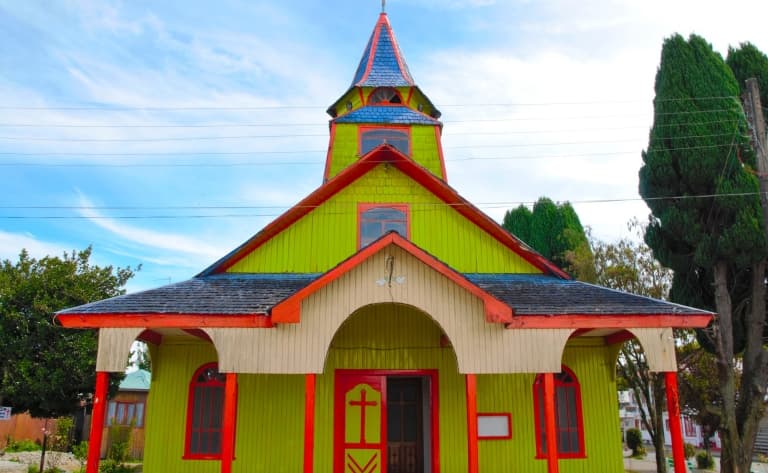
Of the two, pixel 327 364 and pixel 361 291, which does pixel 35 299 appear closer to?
pixel 327 364

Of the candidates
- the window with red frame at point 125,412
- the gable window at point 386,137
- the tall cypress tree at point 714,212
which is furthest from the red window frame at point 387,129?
the window with red frame at point 125,412

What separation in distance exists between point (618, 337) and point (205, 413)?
29.3 feet

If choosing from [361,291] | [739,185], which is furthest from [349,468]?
[739,185]

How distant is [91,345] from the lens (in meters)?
21.4

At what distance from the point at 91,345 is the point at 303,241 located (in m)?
12.5

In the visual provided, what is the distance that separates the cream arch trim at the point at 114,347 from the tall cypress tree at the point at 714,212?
13154mm

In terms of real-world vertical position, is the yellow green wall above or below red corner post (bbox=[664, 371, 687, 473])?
above

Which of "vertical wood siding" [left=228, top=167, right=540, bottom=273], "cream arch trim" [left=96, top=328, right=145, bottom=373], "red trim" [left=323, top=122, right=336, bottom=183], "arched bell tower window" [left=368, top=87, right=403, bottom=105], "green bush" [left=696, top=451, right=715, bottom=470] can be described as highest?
"arched bell tower window" [left=368, top=87, right=403, bottom=105]

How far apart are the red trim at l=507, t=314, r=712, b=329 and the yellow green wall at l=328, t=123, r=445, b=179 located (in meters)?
6.49

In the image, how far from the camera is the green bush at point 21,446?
2614 centimetres

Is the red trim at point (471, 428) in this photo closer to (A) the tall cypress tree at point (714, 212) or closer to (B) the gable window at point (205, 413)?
(B) the gable window at point (205, 413)

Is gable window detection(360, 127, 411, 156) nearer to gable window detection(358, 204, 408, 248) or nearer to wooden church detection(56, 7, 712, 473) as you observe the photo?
wooden church detection(56, 7, 712, 473)

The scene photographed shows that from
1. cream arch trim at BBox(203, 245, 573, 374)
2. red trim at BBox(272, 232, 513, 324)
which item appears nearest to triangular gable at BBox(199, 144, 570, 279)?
cream arch trim at BBox(203, 245, 573, 374)

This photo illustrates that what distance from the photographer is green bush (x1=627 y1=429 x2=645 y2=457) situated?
1244 inches
